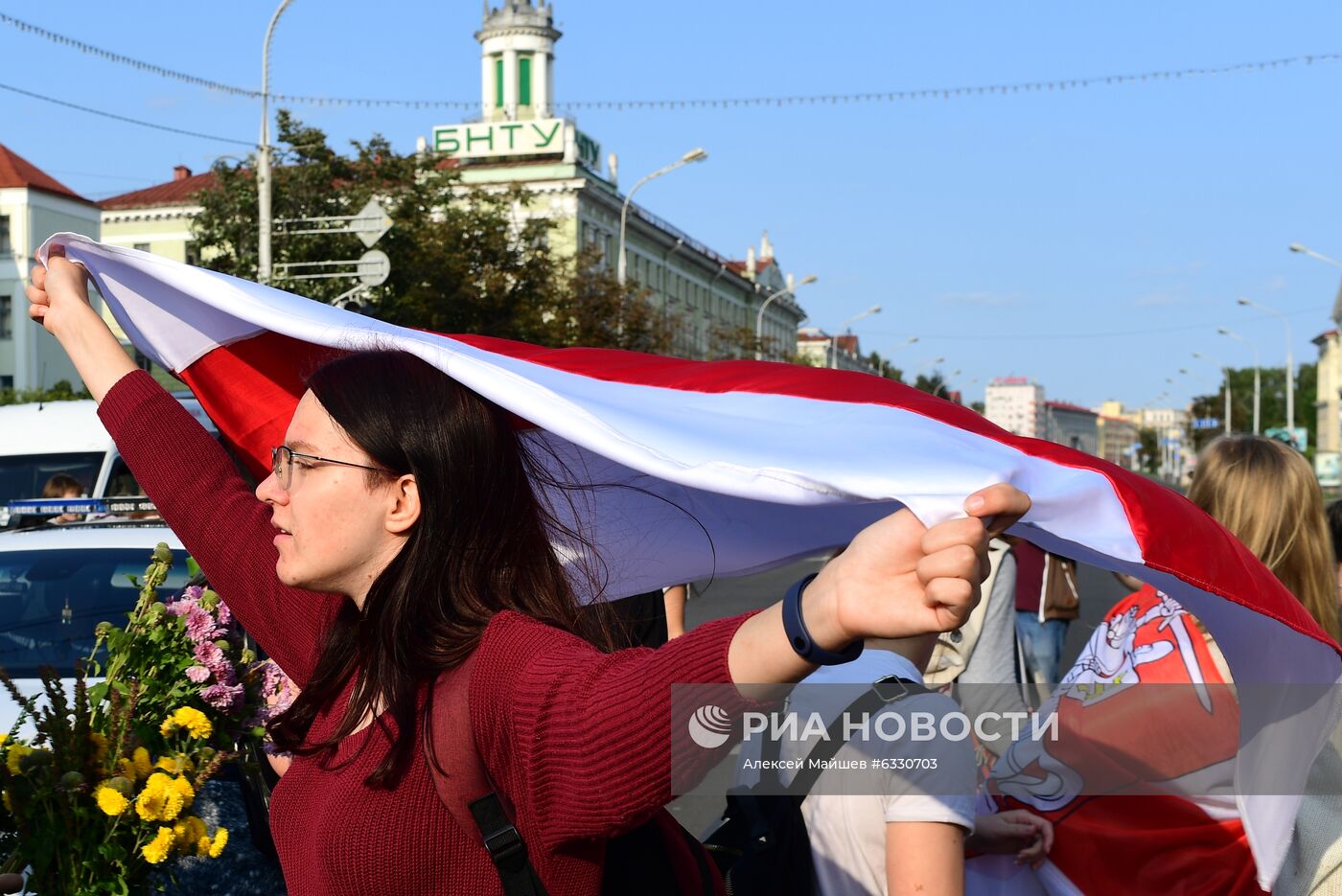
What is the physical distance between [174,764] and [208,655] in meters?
0.34

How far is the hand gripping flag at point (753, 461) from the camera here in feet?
6.38

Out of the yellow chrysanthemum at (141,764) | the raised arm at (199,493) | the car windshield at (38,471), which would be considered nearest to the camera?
the raised arm at (199,493)

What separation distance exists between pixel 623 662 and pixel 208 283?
4.85ft

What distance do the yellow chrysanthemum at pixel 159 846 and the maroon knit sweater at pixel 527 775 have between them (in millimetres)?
1013

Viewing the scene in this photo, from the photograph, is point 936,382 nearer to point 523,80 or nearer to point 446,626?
point 523,80

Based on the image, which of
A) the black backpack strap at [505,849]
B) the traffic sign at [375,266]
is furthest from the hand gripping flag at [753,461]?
the traffic sign at [375,266]

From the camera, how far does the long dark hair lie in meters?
2.07

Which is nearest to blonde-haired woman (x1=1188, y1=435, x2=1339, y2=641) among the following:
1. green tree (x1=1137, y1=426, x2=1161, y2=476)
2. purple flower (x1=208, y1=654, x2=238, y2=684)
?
purple flower (x1=208, y1=654, x2=238, y2=684)

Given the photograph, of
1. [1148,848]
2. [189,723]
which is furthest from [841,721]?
[189,723]

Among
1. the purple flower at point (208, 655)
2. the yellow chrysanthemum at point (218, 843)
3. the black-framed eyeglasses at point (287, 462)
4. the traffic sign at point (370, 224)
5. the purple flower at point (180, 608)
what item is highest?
the traffic sign at point (370, 224)

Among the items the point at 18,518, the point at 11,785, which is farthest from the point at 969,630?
the point at 18,518

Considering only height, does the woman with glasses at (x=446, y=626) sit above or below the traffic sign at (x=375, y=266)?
below

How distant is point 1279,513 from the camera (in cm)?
359

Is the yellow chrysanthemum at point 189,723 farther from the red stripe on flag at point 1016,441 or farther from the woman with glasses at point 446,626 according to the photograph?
the red stripe on flag at point 1016,441
